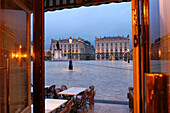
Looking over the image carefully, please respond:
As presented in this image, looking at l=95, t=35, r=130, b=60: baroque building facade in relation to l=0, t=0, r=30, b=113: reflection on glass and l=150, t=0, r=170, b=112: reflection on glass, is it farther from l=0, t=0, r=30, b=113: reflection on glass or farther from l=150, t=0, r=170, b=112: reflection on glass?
l=150, t=0, r=170, b=112: reflection on glass

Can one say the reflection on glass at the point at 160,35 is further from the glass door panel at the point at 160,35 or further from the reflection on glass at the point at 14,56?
the reflection on glass at the point at 14,56

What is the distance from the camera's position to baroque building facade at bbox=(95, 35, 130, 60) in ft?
246

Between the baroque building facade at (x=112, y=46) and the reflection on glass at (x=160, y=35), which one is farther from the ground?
the baroque building facade at (x=112, y=46)

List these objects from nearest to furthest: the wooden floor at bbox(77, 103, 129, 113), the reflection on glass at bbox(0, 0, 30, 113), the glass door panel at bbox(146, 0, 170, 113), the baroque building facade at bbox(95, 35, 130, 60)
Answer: the glass door panel at bbox(146, 0, 170, 113), the reflection on glass at bbox(0, 0, 30, 113), the wooden floor at bbox(77, 103, 129, 113), the baroque building facade at bbox(95, 35, 130, 60)

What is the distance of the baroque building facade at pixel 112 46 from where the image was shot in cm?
7512

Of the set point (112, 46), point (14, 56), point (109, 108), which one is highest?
point (112, 46)

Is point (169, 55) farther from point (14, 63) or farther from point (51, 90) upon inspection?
point (51, 90)

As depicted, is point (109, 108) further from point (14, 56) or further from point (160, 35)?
point (160, 35)

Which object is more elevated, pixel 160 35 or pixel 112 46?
pixel 112 46

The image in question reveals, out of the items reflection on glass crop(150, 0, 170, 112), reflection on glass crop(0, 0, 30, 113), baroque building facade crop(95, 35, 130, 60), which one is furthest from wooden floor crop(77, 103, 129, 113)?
baroque building facade crop(95, 35, 130, 60)

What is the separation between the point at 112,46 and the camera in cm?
7631

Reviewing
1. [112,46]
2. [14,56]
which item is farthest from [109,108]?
[112,46]

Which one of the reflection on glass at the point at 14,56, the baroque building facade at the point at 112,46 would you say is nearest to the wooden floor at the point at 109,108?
the reflection on glass at the point at 14,56

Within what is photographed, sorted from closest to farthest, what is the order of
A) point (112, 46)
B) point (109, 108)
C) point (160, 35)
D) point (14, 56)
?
1. point (160, 35)
2. point (14, 56)
3. point (109, 108)
4. point (112, 46)
